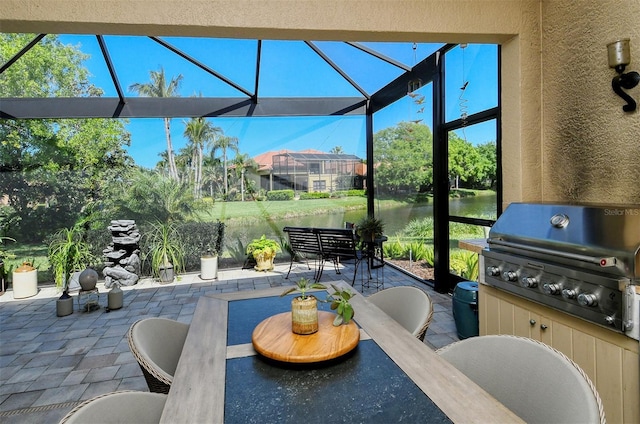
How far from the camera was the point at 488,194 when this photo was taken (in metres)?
3.83

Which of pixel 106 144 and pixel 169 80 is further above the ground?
pixel 169 80

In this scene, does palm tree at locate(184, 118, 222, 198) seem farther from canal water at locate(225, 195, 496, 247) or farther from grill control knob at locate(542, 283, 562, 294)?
grill control knob at locate(542, 283, 562, 294)

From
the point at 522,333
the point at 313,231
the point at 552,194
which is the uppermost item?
the point at 552,194

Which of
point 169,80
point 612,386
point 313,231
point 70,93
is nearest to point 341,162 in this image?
point 313,231

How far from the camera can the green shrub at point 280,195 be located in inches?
278

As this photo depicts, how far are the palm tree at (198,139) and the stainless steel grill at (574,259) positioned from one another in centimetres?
554

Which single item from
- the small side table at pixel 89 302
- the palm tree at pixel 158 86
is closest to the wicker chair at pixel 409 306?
the small side table at pixel 89 302

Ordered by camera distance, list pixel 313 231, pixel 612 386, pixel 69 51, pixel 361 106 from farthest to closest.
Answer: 1. pixel 361 106
2. pixel 313 231
3. pixel 69 51
4. pixel 612 386

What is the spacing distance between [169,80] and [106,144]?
1601mm

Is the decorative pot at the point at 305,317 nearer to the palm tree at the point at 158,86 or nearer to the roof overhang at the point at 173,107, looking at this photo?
the palm tree at the point at 158,86

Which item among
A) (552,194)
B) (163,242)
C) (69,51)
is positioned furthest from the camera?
(163,242)

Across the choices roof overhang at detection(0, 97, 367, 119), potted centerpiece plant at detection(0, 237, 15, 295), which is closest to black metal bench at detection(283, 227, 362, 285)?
roof overhang at detection(0, 97, 367, 119)

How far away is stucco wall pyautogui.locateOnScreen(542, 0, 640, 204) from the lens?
1.98 metres

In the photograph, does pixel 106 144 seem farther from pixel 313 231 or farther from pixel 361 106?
pixel 361 106
